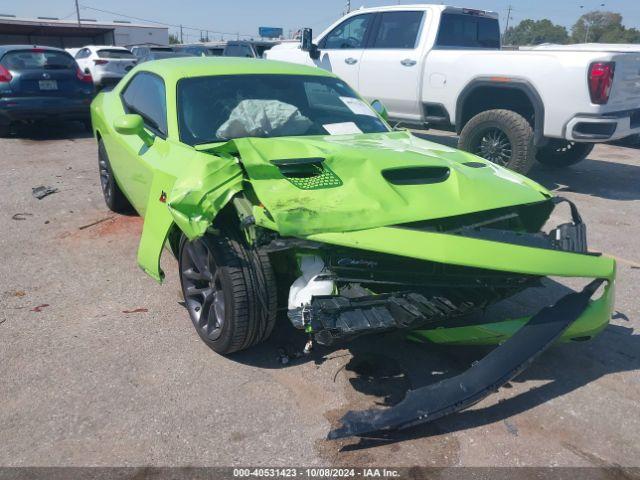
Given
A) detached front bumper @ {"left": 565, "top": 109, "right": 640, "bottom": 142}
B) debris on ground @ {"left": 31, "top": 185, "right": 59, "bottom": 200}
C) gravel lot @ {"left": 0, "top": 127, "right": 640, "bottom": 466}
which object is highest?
detached front bumper @ {"left": 565, "top": 109, "right": 640, "bottom": 142}

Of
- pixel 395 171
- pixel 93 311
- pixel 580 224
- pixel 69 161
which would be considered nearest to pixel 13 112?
pixel 69 161

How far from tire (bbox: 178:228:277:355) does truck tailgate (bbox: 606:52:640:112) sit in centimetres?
482

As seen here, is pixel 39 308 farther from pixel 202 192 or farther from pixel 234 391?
pixel 202 192

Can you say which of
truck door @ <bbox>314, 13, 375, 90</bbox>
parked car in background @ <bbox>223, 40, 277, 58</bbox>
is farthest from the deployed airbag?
parked car in background @ <bbox>223, 40, 277, 58</bbox>

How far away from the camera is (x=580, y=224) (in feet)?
10.5

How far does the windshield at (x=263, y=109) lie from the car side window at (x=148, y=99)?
20 cm

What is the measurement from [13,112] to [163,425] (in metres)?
8.60

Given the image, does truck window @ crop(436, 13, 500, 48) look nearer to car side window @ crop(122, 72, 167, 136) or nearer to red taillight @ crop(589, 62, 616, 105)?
red taillight @ crop(589, 62, 616, 105)

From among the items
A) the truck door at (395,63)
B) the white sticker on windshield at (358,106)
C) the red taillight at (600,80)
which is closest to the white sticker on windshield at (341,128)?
the white sticker on windshield at (358,106)

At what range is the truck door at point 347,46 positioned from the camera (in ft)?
27.5

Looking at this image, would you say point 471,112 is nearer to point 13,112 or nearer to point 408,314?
point 408,314

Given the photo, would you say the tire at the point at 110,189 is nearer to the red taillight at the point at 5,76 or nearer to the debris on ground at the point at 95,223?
the debris on ground at the point at 95,223

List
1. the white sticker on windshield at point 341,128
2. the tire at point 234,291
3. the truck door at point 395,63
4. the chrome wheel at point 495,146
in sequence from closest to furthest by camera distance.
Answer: the tire at point 234,291 → the white sticker on windshield at point 341,128 → the chrome wheel at point 495,146 → the truck door at point 395,63

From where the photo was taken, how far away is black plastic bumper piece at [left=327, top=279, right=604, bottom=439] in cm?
247
